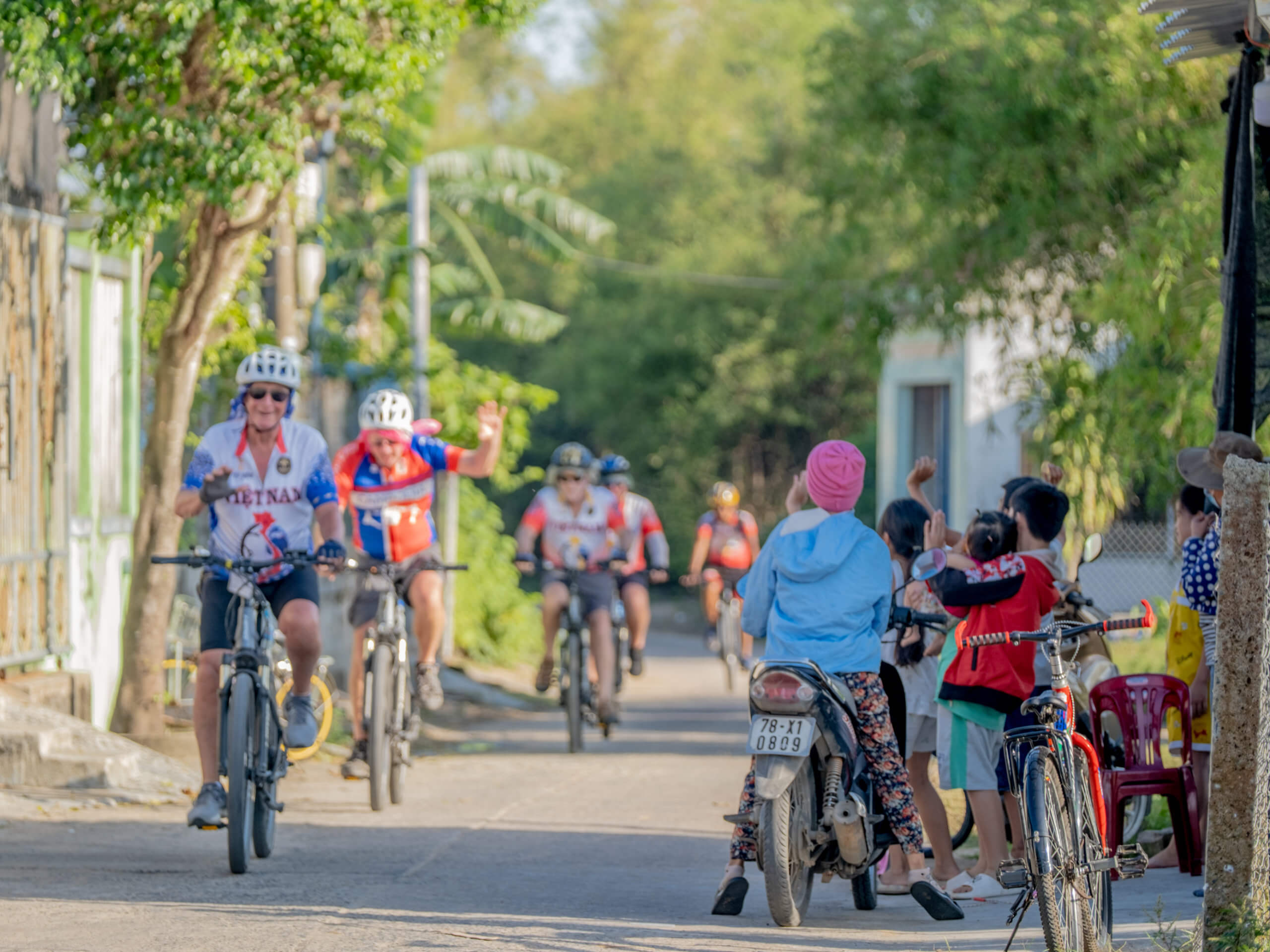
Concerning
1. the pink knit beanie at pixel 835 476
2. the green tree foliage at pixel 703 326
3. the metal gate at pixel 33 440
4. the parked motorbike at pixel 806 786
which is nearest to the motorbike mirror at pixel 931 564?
the parked motorbike at pixel 806 786

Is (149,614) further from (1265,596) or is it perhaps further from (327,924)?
(1265,596)

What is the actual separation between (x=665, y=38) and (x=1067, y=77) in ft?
147

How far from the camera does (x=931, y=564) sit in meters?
6.71


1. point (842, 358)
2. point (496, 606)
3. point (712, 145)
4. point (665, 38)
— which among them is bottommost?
point (496, 606)

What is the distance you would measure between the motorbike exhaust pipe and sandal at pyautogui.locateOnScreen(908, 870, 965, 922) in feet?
0.91

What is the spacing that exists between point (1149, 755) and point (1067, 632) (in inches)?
80.7

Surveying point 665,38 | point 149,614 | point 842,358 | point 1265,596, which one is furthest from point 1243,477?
point 665,38

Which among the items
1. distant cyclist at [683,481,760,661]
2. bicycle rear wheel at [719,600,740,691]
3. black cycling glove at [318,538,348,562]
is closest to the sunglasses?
black cycling glove at [318,538,348,562]

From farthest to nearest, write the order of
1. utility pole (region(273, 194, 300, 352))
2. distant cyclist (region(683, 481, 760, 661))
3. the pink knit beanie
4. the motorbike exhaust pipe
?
distant cyclist (region(683, 481, 760, 661)) < utility pole (region(273, 194, 300, 352)) < the pink knit beanie < the motorbike exhaust pipe

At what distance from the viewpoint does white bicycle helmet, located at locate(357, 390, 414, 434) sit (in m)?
9.91

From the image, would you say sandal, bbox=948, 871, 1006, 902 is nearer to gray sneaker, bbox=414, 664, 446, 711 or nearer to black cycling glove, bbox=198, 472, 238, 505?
black cycling glove, bbox=198, 472, 238, 505

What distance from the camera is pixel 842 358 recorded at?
33000 mm

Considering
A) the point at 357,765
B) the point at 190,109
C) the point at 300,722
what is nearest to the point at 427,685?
the point at 357,765

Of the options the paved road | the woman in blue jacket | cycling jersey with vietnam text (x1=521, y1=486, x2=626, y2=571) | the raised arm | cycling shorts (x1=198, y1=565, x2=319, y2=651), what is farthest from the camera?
cycling jersey with vietnam text (x1=521, y1=486, x2=626, y2=571)
